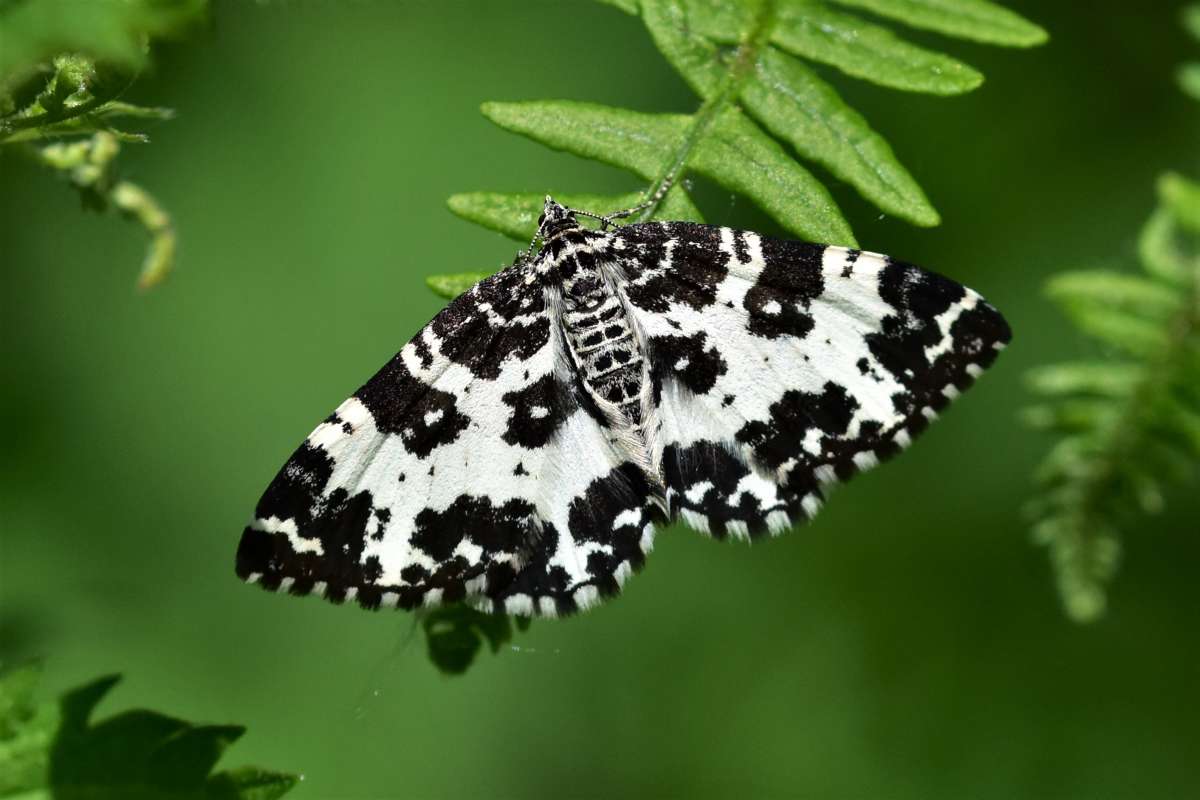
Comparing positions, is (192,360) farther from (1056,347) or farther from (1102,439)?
(1102,439)

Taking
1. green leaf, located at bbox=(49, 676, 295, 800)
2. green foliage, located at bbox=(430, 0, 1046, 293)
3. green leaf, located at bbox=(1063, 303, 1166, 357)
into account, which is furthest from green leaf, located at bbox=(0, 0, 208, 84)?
green leaf, located at bbox=(1063, 303, 1166, 357)

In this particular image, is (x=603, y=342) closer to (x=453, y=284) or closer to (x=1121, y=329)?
(x=453, y=284)

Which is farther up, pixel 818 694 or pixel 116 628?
pixel 116 628

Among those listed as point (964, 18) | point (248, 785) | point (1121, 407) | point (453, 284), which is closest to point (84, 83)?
point (453, 284)

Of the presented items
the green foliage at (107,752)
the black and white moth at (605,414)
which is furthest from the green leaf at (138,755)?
the black and white moth at (605,414)

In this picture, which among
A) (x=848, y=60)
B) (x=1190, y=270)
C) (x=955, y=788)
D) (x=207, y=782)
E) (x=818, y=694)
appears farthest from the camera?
(x=818, y=694)

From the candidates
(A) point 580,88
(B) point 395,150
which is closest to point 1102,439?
(A) point 580,88

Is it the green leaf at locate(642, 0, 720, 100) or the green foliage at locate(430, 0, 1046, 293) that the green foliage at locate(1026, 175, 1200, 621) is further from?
the green leaf at locate(642, 0, 720, 100)
